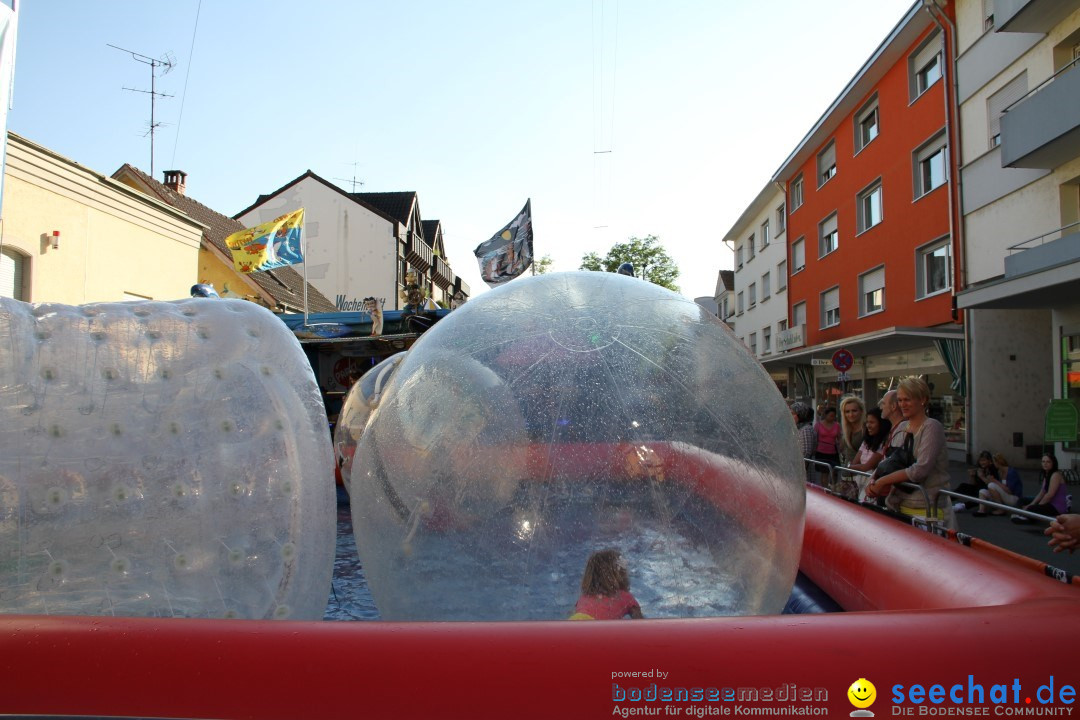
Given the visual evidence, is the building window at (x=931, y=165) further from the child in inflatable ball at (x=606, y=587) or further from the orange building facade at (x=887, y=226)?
the child in inflatable ball at (x=606, y=587)

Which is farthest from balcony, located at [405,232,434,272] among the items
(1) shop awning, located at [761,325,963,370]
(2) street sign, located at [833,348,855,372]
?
(2) street sign, located at [833,348,855,372]

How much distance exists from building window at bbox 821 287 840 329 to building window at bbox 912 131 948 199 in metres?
5.68

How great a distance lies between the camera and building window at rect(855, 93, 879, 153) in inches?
809

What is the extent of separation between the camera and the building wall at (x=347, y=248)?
3544 centimetres

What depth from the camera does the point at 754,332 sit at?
33.5 m

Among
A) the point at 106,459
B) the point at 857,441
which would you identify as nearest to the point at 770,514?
the point at 106,459

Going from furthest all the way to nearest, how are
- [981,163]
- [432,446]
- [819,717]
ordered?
[981,163] < [432,446] < [819,717]

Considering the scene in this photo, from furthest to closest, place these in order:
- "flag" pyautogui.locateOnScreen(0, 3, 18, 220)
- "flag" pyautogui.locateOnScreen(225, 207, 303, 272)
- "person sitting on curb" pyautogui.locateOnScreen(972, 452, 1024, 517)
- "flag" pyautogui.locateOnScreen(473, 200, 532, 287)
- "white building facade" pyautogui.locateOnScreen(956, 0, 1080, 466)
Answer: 1. "flag" pyautogui.locateOnScreen(473, 200, 532, 287)
2. "flag" pyautogui.locateOnScreen(225, 207, 303, 272)
3. "white building facade" pyautogui.locateOnScreen(956, 0, 1080, 466)
4. "person sitting on curb" pyautogui.locateOnScreen(972, 452, 1024, 517)
5. "flag" pyautogui.locateOnScreen(0, 3, 18, 220)

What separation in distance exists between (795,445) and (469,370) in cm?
114

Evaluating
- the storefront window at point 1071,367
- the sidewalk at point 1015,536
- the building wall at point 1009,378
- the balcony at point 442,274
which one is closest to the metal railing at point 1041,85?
the building wall at point 1009,378

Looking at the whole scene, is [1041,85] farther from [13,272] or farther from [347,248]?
[347,248]

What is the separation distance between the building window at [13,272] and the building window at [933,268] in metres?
18.8

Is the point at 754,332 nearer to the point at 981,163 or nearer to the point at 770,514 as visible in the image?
the point at 981,163

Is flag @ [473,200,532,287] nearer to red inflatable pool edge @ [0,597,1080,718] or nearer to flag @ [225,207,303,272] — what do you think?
flag @ [225,207,303,272]
